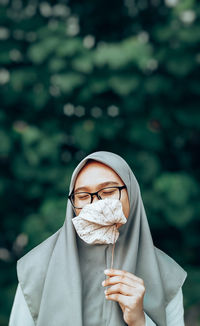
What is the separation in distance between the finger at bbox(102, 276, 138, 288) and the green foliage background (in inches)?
91.5

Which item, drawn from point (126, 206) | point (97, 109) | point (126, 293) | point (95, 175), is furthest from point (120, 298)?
point (97, 109)

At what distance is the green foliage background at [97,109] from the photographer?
12.9 feet

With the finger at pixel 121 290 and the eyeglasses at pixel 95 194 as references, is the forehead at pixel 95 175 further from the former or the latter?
the finger at pixel 121 290

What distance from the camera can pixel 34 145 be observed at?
404cm

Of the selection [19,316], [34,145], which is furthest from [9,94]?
[19,316]

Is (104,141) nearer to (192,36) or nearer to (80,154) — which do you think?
(80,154)

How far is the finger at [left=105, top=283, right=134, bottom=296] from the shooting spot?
5.08 feet

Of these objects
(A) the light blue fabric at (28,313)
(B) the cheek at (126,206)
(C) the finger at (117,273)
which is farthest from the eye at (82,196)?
(A) the light blue fabric at (28,313)

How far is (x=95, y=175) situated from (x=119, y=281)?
43 centimetres

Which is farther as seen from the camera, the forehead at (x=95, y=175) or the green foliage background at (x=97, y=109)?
the green foliage background at (x=97, y=109)

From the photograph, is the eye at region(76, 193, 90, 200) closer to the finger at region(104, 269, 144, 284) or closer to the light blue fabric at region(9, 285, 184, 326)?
the finger at region(104, 269, 144, 284)

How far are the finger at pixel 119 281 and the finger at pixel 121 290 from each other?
1 cm

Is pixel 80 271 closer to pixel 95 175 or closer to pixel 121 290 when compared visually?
pixel 121 290

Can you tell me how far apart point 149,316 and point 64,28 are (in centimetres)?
309
